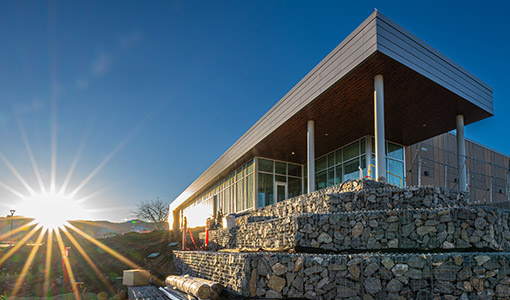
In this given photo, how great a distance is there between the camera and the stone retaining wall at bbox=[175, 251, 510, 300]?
5785 mm

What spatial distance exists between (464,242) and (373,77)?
22.1 ft

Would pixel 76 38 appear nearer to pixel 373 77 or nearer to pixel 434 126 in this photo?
pixel 373 77

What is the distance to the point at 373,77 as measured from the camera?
39.6 ft

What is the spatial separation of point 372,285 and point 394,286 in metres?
0.36

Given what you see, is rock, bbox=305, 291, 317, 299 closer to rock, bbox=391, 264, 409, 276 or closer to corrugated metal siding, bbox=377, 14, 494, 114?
rock, bbox=391, 264, 409, 276

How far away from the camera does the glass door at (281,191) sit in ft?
75.0

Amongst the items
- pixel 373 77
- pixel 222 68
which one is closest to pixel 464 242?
pixel 373 77

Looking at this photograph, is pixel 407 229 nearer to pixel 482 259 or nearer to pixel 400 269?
pixel 400 269

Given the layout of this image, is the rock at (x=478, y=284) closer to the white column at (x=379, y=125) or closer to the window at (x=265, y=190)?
the white column at (x=379, y=125)

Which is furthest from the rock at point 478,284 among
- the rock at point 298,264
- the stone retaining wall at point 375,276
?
the rock at point 298,264

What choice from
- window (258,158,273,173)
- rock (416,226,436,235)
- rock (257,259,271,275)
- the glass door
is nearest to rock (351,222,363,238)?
rock (416,226,436,235)

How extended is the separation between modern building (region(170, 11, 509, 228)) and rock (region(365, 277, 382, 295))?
577cm

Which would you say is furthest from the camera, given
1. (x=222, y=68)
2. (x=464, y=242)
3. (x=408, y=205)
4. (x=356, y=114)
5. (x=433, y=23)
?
(x=222, y=68)

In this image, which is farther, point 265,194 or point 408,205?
point 265,194
